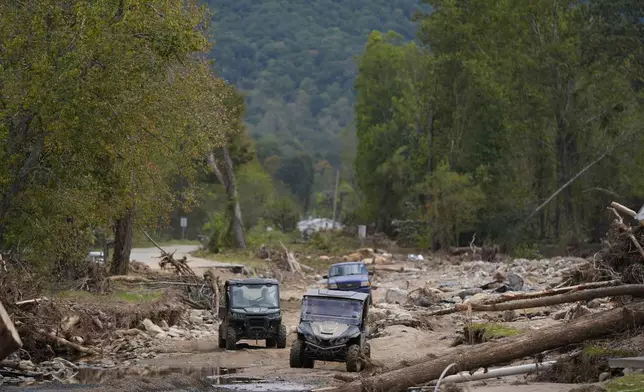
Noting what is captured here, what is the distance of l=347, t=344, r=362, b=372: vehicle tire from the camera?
22.1 meters

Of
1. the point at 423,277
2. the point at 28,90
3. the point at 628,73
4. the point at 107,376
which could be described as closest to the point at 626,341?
the point at 107,376

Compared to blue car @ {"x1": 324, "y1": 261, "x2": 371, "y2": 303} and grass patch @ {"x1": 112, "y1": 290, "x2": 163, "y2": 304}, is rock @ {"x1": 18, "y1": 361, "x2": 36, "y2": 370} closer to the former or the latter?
grass patch @ {"x1": 112, "y1": 290, "x2": 163, "y2": 304}

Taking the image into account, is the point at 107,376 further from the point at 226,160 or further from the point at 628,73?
the point at 628,73

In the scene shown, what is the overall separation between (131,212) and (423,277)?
19329 mm

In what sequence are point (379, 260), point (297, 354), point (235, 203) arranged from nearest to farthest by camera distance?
point (297, 354), point (379, 260), point (235, 203)

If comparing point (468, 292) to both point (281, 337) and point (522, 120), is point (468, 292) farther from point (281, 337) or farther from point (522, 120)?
point (522, 120)

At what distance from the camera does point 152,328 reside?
2955 cm

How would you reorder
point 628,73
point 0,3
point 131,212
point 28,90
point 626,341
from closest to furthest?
point 626,341
point 28,90
point 0,3
point 131,212
point 628,73

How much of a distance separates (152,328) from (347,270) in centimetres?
1217

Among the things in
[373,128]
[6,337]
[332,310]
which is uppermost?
[373,128]

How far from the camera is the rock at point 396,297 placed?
38.3 meters

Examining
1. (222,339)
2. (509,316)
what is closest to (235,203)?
(222,339)

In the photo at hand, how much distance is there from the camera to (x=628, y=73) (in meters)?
68.5

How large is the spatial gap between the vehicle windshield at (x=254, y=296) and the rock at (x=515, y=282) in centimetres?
1206
